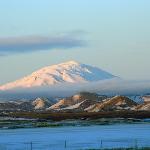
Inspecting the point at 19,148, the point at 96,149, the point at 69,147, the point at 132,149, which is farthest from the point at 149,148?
the point at 19,148

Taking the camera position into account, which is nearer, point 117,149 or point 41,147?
point 117,149

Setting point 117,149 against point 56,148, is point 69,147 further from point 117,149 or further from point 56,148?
point 117,149

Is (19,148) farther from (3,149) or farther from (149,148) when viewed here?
(149,148)

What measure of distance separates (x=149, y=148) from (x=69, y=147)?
29.9 ft

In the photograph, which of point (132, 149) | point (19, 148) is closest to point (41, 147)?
point (19, 148)

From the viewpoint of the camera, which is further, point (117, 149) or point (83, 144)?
point (83, 144)

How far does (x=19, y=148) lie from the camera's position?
56.0 metres

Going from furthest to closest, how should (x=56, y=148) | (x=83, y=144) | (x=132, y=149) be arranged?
1. (x=83, y=144)
2. (x=56, y=148)
3. (x=132, y=149)

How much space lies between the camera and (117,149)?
163ft

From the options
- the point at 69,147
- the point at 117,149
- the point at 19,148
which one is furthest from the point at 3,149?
the point at 117,149

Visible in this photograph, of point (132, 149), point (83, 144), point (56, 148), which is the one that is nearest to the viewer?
point (132, 149)

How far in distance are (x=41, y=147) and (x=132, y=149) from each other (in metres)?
11.5

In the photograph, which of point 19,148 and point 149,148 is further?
point 19,148

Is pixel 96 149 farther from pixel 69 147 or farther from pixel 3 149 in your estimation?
pixel 3 149
